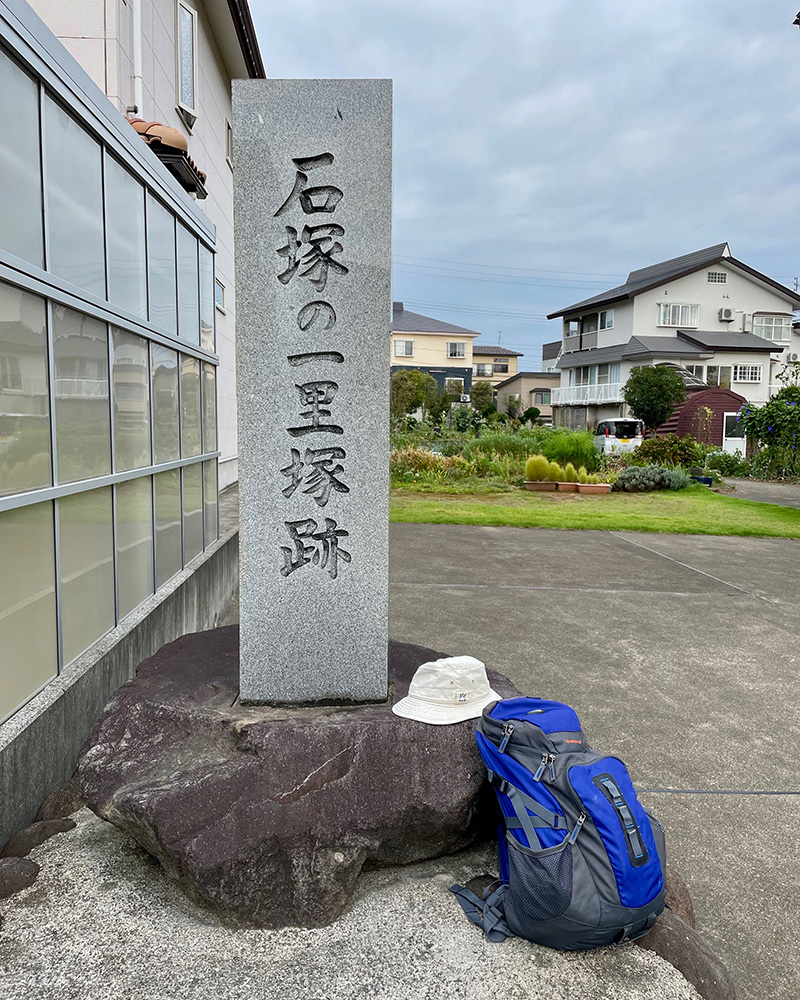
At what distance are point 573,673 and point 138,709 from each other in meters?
3.18

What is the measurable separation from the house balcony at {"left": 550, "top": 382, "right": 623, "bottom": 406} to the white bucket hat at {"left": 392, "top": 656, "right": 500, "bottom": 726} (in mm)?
33135

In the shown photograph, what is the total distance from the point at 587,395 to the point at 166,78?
31.7 metres

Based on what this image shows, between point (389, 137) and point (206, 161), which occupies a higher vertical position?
point (206, 161)

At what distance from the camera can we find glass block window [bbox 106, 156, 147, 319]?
402 cm

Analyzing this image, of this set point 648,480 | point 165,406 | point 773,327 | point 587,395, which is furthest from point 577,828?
point 773,327

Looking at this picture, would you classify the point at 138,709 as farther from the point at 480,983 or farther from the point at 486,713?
the point at 480,983

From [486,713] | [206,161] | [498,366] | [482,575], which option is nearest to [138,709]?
[486,713]

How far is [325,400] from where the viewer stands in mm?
3129

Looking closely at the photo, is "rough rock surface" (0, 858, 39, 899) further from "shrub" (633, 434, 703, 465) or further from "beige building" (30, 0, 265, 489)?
"shrub" (633, 434, 703, 465)

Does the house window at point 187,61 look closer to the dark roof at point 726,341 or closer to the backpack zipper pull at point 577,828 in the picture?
the backpack zipper pull at point 577,828

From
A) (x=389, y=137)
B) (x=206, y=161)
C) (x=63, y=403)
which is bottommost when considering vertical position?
(x=63, y=403)

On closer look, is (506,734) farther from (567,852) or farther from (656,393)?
(656,393)

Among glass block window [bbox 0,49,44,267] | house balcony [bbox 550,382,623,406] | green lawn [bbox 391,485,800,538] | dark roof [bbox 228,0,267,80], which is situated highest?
dark roof [bbox 228,0,267,80]

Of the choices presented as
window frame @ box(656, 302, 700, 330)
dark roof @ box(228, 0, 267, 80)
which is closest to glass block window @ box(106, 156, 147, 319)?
dark roof @ box(228, 0, 267, 80)
